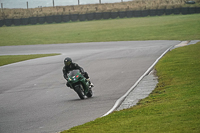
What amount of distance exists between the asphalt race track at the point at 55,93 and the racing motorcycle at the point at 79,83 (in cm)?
28

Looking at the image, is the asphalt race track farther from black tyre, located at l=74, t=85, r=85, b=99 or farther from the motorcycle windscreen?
the motorcycle windscreen

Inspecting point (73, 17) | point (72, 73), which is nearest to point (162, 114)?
point (72, 73)

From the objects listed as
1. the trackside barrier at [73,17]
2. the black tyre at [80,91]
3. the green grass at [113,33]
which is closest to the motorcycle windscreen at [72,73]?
the black tyre at [80,91]

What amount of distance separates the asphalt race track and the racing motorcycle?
0.93 feet

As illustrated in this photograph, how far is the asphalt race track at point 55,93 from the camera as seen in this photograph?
358 inches

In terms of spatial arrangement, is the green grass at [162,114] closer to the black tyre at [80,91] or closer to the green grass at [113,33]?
the black tyre at [80,91]

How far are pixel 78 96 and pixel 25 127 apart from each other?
430cm

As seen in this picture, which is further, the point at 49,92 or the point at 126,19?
the point at 126,19

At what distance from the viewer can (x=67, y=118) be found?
30.4 feet

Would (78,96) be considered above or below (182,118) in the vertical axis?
below

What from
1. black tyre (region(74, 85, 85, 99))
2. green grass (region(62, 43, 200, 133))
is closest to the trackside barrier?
green grass (region(62, 43, 200, 133))

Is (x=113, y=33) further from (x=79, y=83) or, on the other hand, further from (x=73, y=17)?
(x=79, y=83)

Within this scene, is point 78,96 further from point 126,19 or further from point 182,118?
point 126,19

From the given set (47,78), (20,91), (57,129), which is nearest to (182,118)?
(57,129)
